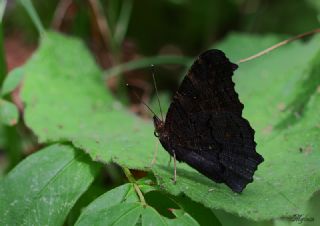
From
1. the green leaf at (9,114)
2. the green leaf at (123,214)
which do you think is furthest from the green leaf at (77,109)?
the green leaf at (123,214)

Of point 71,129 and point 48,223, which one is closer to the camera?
point 48,223

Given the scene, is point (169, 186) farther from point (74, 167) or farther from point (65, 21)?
point (65, 21)


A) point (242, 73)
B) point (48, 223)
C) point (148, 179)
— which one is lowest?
point (242, 73)

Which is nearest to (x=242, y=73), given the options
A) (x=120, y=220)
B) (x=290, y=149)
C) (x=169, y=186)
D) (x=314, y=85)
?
(x=314, y=85)

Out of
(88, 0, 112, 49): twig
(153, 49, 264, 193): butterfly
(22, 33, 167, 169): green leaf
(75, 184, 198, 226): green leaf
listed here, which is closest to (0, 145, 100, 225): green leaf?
(22, 33, 167, 169): green leaf

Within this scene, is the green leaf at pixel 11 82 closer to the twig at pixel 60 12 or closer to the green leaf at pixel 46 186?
the green leaf at pixel 46 186
